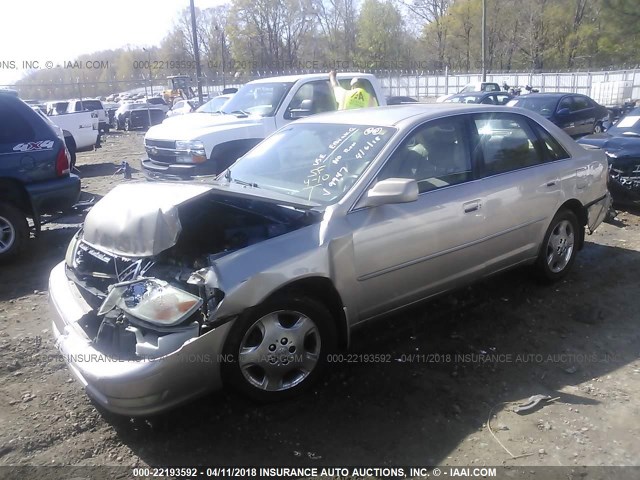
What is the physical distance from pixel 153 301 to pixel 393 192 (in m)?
1.57

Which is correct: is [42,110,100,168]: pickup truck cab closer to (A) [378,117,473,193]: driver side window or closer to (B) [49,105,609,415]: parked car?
(B) [49,105,609,415]: parked car

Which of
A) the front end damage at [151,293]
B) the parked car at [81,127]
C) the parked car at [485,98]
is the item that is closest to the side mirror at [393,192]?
the front end damage at [151,293]

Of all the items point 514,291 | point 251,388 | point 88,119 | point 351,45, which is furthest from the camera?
point 351,45

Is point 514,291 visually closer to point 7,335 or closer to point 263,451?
point 263,451

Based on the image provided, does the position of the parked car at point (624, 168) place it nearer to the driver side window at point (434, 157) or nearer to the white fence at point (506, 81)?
the driver side window at point (434, 157)

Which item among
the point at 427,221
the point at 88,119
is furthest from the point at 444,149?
the point at 88,119

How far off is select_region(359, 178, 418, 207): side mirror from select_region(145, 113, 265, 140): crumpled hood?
514 centimetres

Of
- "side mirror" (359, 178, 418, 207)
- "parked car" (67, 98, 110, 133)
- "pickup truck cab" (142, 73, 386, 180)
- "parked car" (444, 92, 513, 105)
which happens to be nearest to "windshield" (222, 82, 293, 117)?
"pickup truck cab" (142, 73, 386, 180)

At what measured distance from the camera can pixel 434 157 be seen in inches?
158

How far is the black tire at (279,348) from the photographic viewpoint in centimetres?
300

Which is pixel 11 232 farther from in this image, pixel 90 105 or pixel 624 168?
pixel 90 105

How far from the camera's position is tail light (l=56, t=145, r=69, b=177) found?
6.56m

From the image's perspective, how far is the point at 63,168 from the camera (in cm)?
662

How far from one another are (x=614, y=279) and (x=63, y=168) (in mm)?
6316
